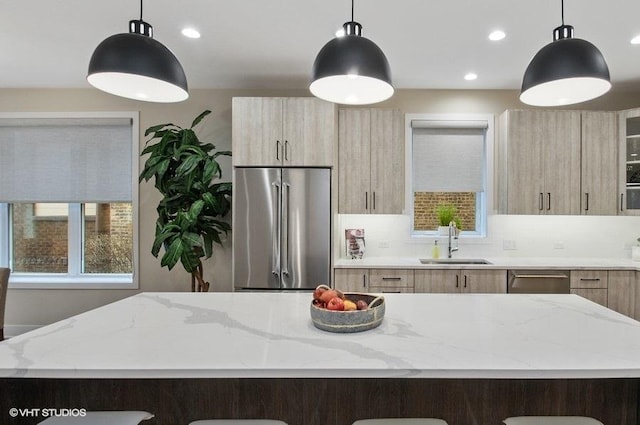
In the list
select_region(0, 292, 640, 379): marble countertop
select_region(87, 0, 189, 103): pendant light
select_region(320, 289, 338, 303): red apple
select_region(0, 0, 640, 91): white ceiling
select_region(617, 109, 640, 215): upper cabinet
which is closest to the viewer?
select_region(0, 292, 640, 379): marble countertop

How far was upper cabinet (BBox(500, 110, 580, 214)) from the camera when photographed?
3.60m

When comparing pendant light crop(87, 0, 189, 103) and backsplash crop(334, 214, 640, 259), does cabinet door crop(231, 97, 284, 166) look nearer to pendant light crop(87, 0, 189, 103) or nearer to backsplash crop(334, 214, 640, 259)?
backsplash crop(334, 214, 640, 259)

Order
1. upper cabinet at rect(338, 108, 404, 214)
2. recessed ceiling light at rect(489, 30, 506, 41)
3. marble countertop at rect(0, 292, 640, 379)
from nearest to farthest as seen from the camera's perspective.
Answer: marble countertop at rect(0, 292, 640, 379), recessed ceiling light at rect(489, 30, 506, 41), upper cabinet at rect(338, 108, 404, 214)

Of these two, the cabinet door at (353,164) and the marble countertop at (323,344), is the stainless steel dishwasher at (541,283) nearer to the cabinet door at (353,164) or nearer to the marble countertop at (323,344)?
the marble countertop at (323,344)

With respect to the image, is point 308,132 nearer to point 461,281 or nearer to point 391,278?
point 391,278

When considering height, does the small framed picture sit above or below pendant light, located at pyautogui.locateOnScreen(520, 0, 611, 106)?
below

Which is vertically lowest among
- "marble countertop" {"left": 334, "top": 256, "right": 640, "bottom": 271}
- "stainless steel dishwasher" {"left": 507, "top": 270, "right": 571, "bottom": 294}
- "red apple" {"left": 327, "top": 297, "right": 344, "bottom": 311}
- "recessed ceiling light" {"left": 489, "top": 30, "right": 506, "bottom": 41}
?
"stainless steel dishwasher" {"left": 507, "top": 270, "right": 571, "bottom": 294}

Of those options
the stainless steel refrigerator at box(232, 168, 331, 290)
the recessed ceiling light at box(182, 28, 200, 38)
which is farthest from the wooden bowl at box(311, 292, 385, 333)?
the recessed ceiling light at box(182, 28, 200, 38)

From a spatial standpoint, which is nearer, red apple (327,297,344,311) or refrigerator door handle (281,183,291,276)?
red apple (327,297,344,311)

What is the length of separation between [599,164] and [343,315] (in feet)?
11.6

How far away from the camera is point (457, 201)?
4.08 meters

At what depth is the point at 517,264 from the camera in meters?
3.48

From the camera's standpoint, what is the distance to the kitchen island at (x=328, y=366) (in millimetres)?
1209

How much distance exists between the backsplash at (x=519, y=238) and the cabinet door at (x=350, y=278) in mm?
515
